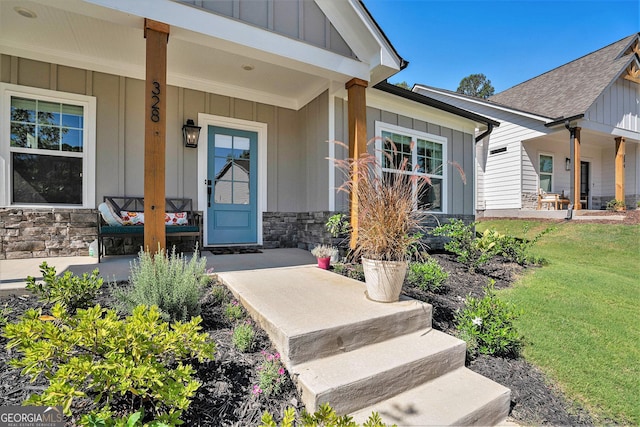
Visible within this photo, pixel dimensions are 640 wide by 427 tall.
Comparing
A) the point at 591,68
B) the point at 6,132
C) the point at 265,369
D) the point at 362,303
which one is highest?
the point at 591,68

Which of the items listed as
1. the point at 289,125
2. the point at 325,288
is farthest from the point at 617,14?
the point at 325,288

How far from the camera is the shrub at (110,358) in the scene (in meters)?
1.17

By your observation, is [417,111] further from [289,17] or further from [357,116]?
[289,17]

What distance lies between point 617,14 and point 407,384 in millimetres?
11291

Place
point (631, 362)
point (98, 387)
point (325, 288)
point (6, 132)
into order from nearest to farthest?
point (98, 387) → point (631, 362) → point (325, 288) → point (6, 132)

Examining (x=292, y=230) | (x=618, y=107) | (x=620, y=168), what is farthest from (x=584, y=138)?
(x=292, y=230)

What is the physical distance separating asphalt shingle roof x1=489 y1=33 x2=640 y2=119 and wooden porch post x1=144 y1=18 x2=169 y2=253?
34.4 ft

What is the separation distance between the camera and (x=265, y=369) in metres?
1.69

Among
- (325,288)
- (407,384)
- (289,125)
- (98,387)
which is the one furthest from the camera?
(289,125)

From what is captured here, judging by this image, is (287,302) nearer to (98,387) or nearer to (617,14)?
(98,387)

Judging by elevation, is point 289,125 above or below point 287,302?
above

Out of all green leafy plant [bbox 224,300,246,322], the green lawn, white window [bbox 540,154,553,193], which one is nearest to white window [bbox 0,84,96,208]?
green leafy plant [bbox 224,300,246,322]

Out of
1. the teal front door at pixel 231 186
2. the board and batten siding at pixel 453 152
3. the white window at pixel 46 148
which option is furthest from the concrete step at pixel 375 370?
the white window at pixel 46 148

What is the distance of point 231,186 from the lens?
5.28 meters
